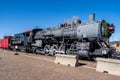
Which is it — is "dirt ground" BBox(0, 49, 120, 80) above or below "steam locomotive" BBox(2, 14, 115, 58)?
below

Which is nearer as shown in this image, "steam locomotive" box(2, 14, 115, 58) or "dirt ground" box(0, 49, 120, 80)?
"dirt ground" box(0, 49, 120, 80)

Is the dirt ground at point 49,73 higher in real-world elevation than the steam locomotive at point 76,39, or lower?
lower

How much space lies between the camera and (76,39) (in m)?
19.7

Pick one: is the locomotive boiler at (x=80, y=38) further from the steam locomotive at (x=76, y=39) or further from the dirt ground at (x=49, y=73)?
the dirt ground at (x=49, y=73)

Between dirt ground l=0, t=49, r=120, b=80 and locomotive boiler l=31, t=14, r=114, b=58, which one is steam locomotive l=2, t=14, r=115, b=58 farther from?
dirt ground l=0, t=49, r=120, b=80

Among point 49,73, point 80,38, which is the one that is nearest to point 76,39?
point 80,38

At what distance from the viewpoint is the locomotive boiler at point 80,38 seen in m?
16.8

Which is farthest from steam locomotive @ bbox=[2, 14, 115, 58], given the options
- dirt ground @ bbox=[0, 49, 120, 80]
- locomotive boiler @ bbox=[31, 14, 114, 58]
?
dirt ground @ bbox=[0, 49, 120, 80]

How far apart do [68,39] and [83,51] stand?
3873 millimetres

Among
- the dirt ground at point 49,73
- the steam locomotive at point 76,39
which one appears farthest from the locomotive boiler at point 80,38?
the dirt ground at point 49,73

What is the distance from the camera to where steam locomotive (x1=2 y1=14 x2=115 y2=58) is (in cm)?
1684

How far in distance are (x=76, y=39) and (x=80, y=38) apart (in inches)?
40.7

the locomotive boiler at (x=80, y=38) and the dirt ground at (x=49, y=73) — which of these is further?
the locomotive boiler at (x=80, y=38)

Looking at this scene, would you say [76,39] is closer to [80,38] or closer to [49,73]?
[80,38]
